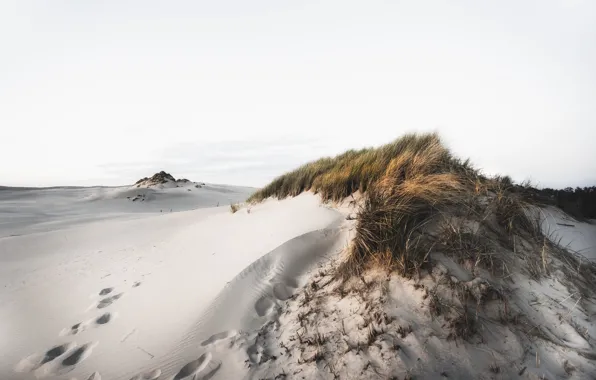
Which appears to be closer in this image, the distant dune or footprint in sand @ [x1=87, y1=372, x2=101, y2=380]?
the distant dune

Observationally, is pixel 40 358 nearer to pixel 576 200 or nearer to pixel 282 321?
pixel 282 321

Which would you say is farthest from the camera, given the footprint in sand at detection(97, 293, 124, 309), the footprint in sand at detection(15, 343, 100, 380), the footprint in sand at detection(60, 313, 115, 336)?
the footprint in sand at detection(97, 293, 124, 309)

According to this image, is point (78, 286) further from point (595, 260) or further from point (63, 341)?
point (595, 260)

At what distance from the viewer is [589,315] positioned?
2672mm

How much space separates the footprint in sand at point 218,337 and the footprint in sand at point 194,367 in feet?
0.40

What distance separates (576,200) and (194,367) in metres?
6.86

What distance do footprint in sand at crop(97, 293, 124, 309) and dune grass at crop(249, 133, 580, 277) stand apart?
255 cm

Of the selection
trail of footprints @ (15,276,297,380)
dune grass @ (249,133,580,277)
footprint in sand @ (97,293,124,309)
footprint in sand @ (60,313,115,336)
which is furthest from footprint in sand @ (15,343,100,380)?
dune grass @ (249,133,580,277)

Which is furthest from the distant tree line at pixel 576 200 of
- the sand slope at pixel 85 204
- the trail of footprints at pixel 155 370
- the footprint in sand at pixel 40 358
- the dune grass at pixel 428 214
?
the sand slope at pixel 85 204

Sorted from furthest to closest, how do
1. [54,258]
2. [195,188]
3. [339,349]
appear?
[195,188] → [54,258] → [339,349]

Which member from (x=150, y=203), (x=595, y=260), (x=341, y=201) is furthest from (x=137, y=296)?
(x=150, y=203)

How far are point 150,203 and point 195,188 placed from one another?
3465mm

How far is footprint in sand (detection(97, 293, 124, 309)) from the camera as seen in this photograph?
358cm

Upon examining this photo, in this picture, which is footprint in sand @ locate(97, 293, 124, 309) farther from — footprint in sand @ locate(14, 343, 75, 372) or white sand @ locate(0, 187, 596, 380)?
footprint in sand @ locate(14, 343, 75, 372)
